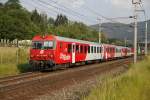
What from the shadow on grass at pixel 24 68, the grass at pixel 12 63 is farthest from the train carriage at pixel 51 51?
the grass at pixel 12 63

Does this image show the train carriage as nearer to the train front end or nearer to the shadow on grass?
the train front end

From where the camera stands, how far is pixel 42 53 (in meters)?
26.6

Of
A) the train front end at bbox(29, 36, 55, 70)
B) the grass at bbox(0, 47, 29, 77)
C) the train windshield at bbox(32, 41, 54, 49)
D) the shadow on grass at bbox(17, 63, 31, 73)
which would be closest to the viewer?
the grass at bbox(0, 47, 29, 77)

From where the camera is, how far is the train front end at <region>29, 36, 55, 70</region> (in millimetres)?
26009

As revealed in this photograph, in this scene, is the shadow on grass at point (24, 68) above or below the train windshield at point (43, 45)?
below

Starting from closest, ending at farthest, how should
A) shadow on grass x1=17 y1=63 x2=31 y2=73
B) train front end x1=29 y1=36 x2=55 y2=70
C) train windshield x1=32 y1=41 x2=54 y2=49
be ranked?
train front end x1=29 y1=36 x2=55 y2=70 → train windshield x1=32 y1=41 x2=54 y2=49 → shadow on grass x1=17 y1=63 x2=31 y2=73

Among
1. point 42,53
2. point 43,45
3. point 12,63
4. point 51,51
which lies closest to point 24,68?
point 12,63

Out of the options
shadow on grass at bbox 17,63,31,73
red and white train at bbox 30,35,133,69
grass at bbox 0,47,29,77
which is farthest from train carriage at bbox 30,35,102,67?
grass at bbox 0,47,29,77

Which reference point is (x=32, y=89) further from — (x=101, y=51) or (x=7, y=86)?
(x=101, y=51)

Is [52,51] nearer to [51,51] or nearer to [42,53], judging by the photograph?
[51,51]

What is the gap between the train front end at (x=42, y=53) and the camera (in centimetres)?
2601

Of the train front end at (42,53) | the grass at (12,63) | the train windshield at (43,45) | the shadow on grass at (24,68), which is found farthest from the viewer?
the shadow on grass at (24,68)

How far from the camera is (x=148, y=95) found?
10281 mm

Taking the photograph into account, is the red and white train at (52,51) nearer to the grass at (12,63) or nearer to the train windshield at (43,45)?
the train windshield at (43,45)
